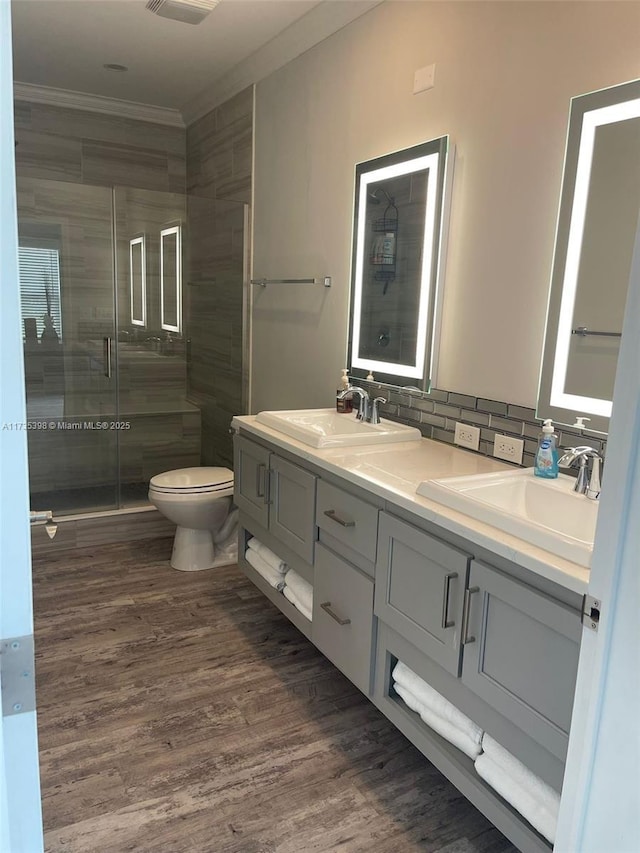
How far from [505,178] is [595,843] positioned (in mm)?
1779

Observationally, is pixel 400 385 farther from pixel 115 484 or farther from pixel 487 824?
pixel 115 484

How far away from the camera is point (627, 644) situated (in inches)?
33.6

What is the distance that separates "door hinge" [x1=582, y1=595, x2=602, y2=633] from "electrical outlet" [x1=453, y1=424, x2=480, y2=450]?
129 cm

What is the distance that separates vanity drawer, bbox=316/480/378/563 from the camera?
6.06ft

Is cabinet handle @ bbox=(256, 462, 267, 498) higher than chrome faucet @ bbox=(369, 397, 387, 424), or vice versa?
chrome faucet @ bbox=(369, 397, 387, 424)

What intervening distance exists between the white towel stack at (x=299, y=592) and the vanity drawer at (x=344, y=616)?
0.27ft

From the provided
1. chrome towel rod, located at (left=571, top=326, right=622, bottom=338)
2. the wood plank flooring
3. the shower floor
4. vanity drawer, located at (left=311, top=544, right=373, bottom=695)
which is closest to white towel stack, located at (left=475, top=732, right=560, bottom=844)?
the wood plank flooring

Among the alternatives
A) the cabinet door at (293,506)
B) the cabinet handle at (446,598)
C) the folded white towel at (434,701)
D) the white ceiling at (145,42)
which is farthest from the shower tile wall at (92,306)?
the cabinet handle at (446,598)

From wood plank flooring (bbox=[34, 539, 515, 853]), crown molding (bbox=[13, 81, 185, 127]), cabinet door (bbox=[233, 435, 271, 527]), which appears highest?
crown molding (bbox=[13, 81, 185, 127])

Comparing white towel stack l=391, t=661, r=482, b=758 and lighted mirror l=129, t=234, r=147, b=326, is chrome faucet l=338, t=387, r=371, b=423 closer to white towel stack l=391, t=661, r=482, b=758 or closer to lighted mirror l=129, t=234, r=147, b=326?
white towel stack l=391, t=661, r=482, b=758

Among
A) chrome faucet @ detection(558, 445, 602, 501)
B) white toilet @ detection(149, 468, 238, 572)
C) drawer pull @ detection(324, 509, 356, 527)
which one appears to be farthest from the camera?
white toilet @ detection(149, 468, 238, 572)

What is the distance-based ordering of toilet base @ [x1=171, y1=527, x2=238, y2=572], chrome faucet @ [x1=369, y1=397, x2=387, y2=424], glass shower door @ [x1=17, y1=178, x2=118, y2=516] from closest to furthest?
chrome faucet @ [x1=369, y1=397, x2=387, y2=424]
toilet base @ [x1=171, y1=527, x2=238, y2=572]
glass shower door @ [x1=17, y1=178, x2=118, y2=516]

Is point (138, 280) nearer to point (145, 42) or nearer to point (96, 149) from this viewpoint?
point (96, 149)

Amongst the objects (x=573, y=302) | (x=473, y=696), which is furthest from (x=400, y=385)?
(x=473, y=696)
